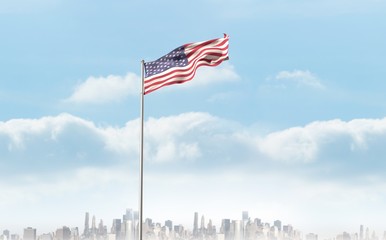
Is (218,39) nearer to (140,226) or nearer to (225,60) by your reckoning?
(225,60)

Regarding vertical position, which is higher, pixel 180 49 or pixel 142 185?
pixel 180 49

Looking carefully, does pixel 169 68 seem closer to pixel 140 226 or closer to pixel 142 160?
pixel 142 160

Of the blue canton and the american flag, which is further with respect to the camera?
the blue canton

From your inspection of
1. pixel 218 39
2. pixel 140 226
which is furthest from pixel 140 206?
pixel 218 39

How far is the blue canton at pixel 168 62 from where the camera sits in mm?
48969

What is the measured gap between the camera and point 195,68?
49281 millimetres

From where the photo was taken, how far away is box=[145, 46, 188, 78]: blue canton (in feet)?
161

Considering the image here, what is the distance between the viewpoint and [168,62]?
4909 centimetres

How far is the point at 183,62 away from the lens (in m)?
49.1

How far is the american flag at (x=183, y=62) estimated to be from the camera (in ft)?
160

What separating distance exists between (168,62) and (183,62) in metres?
0.70

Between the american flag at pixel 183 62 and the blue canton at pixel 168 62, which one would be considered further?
the blue canton at pixel 168 62

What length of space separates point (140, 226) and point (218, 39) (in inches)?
373

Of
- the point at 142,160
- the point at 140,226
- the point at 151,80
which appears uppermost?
the point at 151,80
